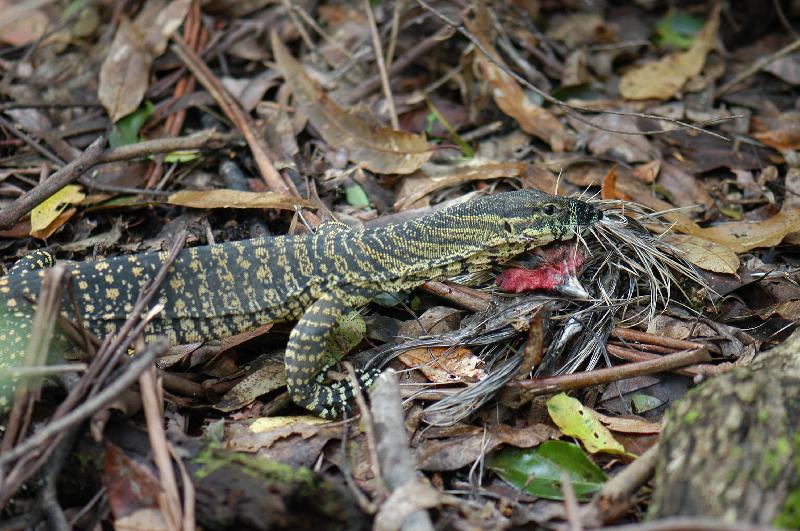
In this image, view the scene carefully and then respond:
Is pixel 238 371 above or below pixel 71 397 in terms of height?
below

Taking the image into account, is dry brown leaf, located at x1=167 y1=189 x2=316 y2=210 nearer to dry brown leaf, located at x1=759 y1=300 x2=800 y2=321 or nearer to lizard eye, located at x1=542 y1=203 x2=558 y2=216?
lizard eye, located at x1=542 y1=203 x2=558 y2=216

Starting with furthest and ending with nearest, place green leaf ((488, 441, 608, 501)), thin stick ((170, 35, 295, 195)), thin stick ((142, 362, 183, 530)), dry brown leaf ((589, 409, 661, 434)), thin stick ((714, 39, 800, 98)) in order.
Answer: thin stick ((714, 39, 800, 98)) → thin stick ((170, 35, 295, 195)) → dry brown leaf ((589, 409, 661, 434)) → green leaf ((488, 441, 608, 501)) → thin stick ((142, 362, 183, 530))

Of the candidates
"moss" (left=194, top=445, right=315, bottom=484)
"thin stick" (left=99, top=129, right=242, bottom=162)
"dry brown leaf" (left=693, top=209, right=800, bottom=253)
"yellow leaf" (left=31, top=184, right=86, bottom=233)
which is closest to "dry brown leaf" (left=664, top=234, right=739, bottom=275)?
"dry brown leaf" (left=693, top=209, right=800, bottom=253)

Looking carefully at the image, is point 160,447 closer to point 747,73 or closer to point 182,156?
point 182,156

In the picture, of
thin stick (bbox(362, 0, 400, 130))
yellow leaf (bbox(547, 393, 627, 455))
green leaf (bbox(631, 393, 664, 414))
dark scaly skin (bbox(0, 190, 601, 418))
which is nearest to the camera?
yellow leaf (bbox(547, 393, 627, 455))

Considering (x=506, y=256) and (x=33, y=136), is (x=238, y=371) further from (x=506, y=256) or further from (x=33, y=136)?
(x=33, y=136)

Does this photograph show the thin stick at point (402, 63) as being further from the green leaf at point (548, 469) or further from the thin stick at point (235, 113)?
the green leaf at point (548, 469)

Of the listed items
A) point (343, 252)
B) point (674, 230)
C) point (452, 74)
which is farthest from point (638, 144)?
point (343, 252)
